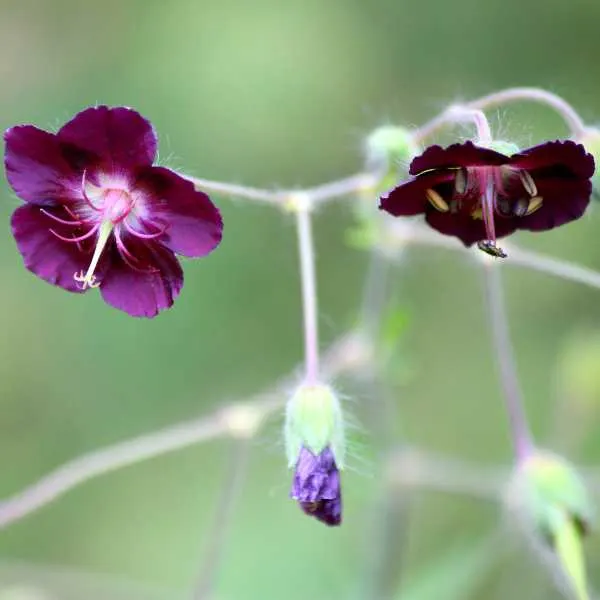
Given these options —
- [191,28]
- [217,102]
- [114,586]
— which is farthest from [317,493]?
[191,28]

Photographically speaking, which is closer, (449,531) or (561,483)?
(561,483)

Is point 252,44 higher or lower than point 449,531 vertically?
higher

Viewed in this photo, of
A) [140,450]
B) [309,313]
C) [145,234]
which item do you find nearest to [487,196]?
[309,313]

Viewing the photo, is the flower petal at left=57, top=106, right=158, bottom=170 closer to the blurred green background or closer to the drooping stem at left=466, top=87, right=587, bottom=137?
the drooping stem at left=466, top=87, right=587, bottom=137

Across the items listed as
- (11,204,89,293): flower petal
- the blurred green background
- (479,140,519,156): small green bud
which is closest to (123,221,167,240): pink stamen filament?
(11,204,89,293): flower petal

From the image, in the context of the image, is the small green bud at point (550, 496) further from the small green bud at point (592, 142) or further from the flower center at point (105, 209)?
the flower center at point (105, 209)

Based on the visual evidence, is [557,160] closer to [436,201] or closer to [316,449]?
[436,201]

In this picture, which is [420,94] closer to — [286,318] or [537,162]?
[286,318]
